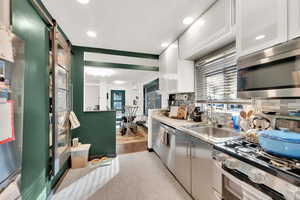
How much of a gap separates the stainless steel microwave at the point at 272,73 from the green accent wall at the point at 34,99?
2.17 meters

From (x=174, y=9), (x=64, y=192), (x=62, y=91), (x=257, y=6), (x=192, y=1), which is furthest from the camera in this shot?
(x=62, y=91)

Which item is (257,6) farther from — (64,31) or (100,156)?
(100,156)

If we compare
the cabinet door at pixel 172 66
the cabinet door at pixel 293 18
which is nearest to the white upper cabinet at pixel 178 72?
the cabinet door at pixel 172 66

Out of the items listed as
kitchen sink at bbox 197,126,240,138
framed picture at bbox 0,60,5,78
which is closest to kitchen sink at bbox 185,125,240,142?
kitchen sink at bbox 197,126,240,138

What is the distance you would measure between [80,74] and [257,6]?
3171mm

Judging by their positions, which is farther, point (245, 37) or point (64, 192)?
point (64, 192)

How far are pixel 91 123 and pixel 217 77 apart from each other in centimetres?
286

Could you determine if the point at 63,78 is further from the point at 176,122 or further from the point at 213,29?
the point at 213,29

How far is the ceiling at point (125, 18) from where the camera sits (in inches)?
66.6

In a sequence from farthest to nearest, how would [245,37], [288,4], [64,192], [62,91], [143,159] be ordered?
1. [143,159]
2. [62,91]
3. [64,192]
4. [245,37]
5. [288,4]

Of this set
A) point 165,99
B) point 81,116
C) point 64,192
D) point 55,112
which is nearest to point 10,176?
point 55,112

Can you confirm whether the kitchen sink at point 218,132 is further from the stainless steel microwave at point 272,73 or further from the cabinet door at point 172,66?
the cabinet door at point 172,66

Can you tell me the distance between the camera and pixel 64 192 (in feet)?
6.33

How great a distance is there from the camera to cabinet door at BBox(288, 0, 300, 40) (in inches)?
34.6
